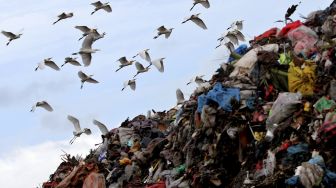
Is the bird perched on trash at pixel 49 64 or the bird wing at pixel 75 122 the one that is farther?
the bird perched on trash at pixel 49 64

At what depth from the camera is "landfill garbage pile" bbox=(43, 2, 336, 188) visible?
948 centimetres

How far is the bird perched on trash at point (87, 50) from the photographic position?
60.8 ft

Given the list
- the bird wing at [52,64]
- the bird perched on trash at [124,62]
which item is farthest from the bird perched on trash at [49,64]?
the bird perched on trash at [124,62]

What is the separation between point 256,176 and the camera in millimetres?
9766

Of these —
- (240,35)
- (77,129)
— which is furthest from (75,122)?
(240,35)

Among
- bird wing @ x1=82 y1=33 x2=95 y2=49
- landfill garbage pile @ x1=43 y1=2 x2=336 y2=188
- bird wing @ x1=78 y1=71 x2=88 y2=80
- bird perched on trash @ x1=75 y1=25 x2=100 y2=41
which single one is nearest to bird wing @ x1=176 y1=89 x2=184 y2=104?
landfill garbage pile @ x1=43 y1=2 x2=336 y2=188

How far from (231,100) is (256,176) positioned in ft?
5.10

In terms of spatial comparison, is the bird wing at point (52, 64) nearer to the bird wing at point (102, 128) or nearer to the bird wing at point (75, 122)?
the bird wing at point (75, 122)

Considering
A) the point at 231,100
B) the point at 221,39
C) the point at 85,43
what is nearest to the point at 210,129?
the point at 231,100

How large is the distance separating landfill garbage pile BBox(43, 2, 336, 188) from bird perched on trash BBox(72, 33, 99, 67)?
16.6 feet

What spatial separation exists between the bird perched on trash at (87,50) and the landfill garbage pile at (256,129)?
16.6 ft

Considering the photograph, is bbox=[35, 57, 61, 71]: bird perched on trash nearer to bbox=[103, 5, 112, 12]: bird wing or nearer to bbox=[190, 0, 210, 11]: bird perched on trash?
bbox=[103, 5, 112, 12]: bird wing

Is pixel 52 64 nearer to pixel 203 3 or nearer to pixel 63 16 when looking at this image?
pixel 63 16

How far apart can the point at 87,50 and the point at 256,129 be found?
912 cm
